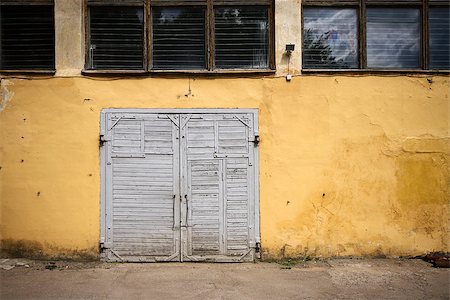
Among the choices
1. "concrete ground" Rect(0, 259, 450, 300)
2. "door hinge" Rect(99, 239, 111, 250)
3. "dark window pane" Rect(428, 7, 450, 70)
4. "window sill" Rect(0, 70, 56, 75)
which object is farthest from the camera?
"dark window pane" Rect(428, 7, 450, 70)

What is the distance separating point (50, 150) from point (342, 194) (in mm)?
4902

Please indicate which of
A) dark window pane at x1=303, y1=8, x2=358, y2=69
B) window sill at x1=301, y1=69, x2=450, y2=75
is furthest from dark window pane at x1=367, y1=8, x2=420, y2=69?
dark window pane at x1=303, y1=8, x2=358, y2=69

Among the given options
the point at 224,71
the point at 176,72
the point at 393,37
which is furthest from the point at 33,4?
the point at 393,37

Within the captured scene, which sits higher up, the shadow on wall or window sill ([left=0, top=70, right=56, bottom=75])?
window sill ([left=0, top=70, right=56, bottom=75])

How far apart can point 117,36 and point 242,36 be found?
2.14m

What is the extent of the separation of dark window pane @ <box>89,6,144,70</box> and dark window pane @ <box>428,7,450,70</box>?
16.4 ft

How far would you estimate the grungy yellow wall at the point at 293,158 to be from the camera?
6.47 m

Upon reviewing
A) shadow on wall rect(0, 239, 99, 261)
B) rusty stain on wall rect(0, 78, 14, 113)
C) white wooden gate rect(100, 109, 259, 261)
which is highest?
rusty stain on wall rect(0, 78, 14, 113)

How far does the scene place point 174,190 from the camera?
645 cm

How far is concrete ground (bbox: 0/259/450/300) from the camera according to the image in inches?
206

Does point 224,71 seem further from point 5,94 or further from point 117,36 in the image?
point 5,94

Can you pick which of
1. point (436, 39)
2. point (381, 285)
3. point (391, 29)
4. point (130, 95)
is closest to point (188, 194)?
point (130, 95)

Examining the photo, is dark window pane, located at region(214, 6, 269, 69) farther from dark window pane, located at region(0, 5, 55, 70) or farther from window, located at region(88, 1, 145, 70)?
dark window pane, located at region(0, 5, 55, 70)

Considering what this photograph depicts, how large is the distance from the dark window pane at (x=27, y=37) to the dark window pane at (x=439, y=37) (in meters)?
6.52
